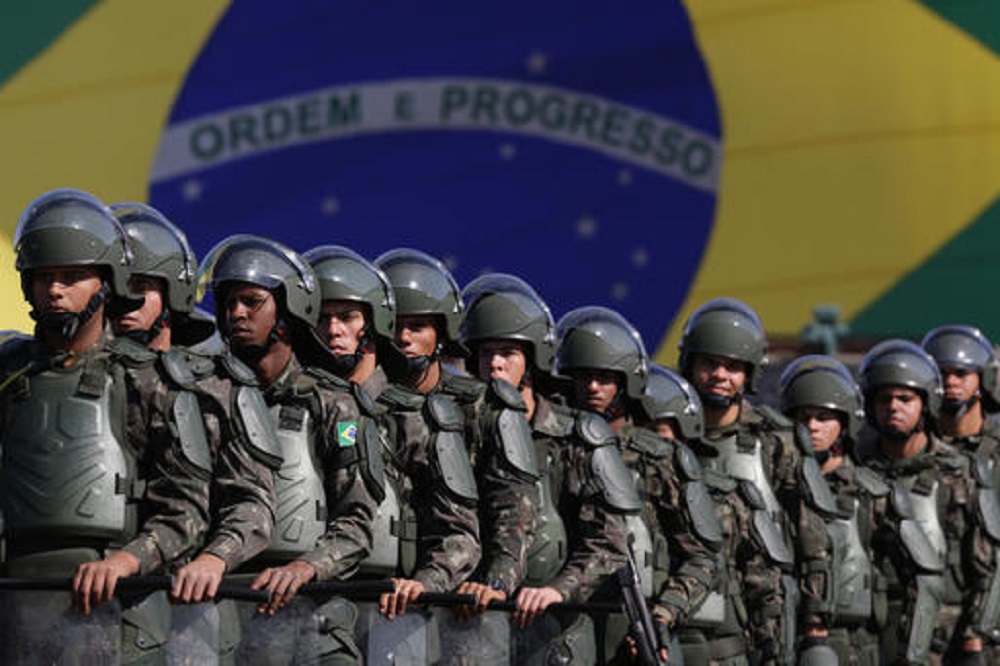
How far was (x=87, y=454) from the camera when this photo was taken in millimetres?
10555

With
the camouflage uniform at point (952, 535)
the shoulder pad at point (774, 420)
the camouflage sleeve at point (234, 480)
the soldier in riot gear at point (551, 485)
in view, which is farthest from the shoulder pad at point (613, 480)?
the camouflage uniform at point (952, 535)

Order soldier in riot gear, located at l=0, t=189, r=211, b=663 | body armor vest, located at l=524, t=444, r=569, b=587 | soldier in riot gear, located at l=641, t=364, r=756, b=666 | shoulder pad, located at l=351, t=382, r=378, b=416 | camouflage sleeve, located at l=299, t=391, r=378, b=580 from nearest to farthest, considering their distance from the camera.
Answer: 1. soldier in riot gear, located at l=0, t=189, r=211, b=663
2. camouflage sleeve, located at l=299, t=391, r=378, b=580
3. shoulder pad, located at l=351, t=382, r=378, b=416
4. body armor vest, located at l=524, t=444, r=569, b=587
5. soldier in riot gear, located at l=641, t=364, r=756, b=666

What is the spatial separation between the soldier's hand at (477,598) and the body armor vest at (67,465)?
93.7 inches

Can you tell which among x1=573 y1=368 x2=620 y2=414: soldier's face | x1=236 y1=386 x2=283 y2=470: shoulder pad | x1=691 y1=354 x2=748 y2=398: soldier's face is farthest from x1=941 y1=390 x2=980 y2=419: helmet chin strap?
x1=236 y1=386 x2=283 y2=470: shoulder pad

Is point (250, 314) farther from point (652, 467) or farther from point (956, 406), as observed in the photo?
point (956, 406)

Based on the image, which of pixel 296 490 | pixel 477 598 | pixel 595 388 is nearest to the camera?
pixel 296 490

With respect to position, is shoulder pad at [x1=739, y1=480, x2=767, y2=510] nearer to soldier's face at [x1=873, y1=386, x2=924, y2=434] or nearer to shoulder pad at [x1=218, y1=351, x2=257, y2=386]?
soldier's face at [x1=873, y1=386, x2=924, y2=434]

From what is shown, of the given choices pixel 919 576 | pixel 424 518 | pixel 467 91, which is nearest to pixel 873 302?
pixel 467 91

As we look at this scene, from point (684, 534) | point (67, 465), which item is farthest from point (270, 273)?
point (684, 534)

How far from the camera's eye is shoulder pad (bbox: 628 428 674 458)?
15.0 metres

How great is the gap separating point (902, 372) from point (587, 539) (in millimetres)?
5525

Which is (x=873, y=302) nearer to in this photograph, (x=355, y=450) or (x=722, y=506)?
(x=722, y=506)

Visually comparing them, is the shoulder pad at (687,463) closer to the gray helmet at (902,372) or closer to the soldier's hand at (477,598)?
the soldier's hand at (477,598)

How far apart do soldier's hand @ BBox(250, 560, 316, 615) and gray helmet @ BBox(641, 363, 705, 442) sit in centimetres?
434
